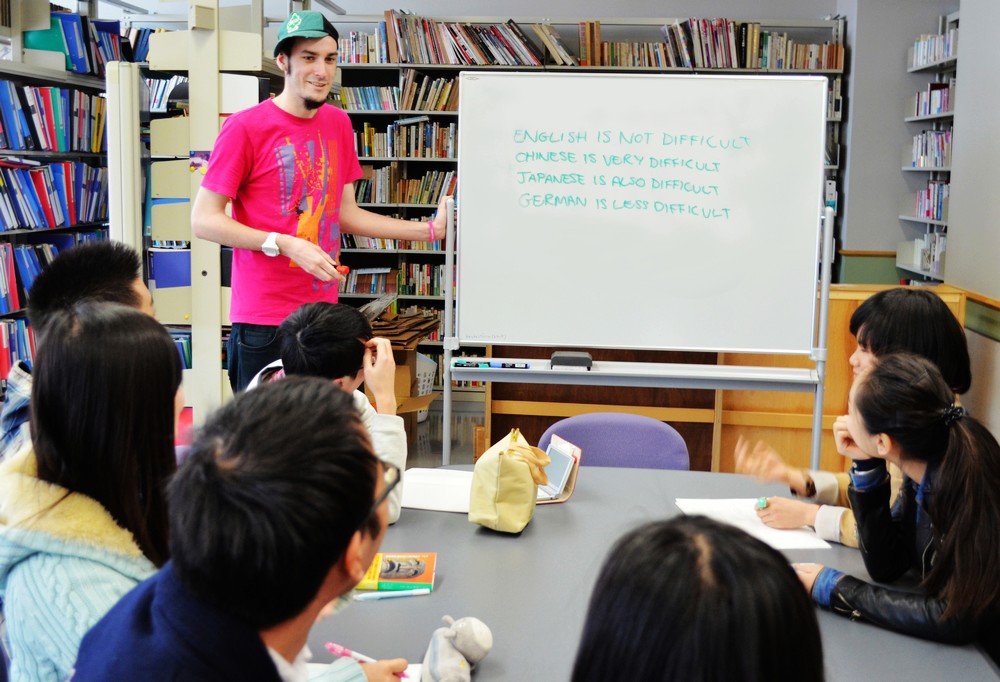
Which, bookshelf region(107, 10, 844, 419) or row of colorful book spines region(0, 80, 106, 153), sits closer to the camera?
row of colorful book spines region(0, 80, 106, 153)

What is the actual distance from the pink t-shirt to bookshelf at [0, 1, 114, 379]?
2050 millimetres

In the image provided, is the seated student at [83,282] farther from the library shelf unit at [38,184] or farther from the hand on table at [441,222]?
the library shelf unit at [38,184]

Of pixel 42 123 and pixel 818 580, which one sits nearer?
pixel 818 580

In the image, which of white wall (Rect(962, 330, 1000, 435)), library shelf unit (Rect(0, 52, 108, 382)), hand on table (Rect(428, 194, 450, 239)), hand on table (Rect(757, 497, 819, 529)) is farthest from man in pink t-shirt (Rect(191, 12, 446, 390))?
white wall (Rect(962, 330, 1000, 435))

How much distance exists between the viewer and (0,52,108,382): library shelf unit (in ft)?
14.6

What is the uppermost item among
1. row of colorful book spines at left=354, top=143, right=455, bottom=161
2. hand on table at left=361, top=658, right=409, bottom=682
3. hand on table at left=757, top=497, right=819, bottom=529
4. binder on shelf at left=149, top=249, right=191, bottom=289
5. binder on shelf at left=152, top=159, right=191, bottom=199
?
row of colorful book spines at left=354, top=143, right=455, bottom=161

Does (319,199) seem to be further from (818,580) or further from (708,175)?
(818,580)

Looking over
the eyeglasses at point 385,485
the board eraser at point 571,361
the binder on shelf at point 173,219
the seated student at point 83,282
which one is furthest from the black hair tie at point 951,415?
the binder on shelf at point 173,219

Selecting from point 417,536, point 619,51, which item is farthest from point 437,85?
point 417,536

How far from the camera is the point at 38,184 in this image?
461 cm

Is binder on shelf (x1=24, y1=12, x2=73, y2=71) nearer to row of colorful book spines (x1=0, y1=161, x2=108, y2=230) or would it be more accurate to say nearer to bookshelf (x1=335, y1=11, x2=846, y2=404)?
row of colorful book spines (x1=0, y1=161, x2=108, y2=230)

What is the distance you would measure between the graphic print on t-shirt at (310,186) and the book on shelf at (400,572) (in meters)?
1.19

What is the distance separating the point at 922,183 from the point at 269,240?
16.4ft

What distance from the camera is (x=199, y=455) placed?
92cm
